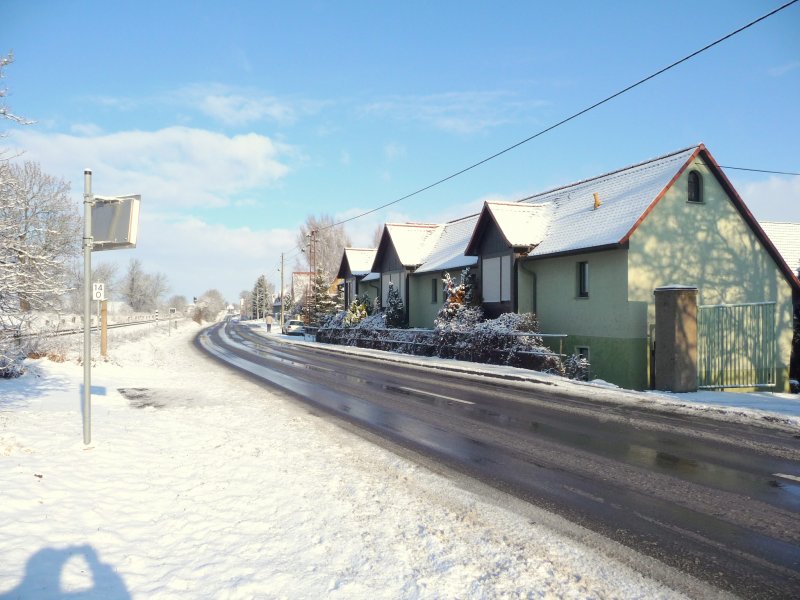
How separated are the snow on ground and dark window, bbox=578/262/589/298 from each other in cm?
1354

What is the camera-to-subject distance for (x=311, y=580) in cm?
387

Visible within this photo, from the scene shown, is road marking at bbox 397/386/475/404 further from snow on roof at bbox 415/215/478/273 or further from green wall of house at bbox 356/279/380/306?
green wall of house at bbox 356/279/380/306

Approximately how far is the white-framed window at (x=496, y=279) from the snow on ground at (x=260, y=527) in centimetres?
1611

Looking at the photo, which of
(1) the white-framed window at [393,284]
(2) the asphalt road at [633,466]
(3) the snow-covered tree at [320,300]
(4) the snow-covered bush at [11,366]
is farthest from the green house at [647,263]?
(3) the snow-covered tree at [320,300]

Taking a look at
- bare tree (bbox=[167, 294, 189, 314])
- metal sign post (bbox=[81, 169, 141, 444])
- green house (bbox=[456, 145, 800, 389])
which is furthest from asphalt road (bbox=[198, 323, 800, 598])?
bare tree (bbox=[167, 294, 189, 314])

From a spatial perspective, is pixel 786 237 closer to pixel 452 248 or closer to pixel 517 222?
pixel 517 222

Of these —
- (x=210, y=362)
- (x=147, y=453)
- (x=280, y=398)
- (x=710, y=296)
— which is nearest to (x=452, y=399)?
(x=280, y=398)

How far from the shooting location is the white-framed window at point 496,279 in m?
23.4

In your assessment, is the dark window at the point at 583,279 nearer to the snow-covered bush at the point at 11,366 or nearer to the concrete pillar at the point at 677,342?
the concrete pillar at the point at 677,342

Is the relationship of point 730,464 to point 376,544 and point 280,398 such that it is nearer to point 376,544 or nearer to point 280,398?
point 376,544

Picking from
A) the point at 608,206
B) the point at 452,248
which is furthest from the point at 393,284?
the point at 608,206

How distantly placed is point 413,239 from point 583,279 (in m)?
18.3

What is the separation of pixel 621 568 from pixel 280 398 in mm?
10031

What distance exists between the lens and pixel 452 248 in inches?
1257
